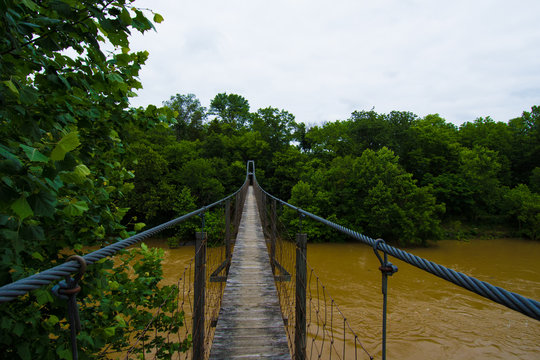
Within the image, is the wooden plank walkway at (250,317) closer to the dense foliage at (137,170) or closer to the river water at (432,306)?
the dense foliage at (137,170)

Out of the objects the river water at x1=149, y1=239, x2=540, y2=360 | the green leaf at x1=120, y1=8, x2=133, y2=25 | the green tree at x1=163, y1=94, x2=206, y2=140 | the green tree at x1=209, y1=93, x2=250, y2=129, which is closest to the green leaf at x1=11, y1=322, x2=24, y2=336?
the green leaf at x1=120, y1=8, x2=133, y2=25

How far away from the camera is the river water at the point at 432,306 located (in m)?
6.39

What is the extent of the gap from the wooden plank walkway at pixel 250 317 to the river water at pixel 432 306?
532 centimetres

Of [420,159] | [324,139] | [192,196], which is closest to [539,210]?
[420,159]

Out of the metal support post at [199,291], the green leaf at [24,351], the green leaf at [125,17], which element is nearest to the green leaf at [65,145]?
the green leaf at [125,17]

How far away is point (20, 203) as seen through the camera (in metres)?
0.57

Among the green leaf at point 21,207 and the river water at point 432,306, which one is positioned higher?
the green leaf at point 21,207

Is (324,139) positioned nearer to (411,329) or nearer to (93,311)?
(411,329)

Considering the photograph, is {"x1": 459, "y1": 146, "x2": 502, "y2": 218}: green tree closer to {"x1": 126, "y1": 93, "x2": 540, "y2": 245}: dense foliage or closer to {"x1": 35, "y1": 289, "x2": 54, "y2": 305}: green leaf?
{"x1": 126, "y1": 93, "x2": 540, "y2": 245}: dense foliage

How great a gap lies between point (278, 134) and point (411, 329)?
22.6 metres

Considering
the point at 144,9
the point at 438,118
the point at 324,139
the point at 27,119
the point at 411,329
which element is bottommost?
the point at 411,329

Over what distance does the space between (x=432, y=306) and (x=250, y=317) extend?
9140 mm

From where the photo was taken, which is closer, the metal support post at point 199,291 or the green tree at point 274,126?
the metal support post at point 199,291

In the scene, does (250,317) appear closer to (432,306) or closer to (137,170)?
(432,306)
